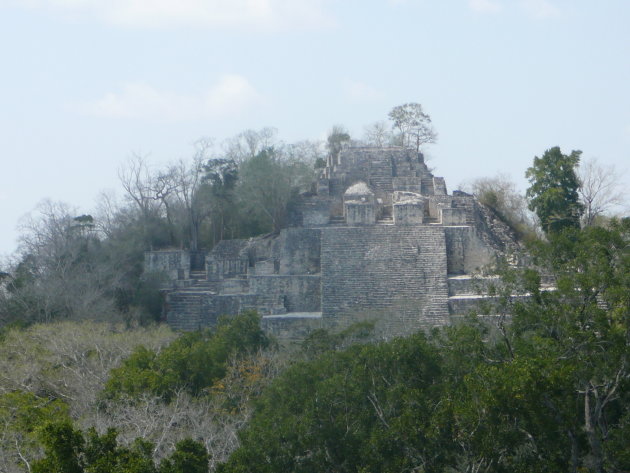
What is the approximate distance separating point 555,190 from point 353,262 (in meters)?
5.20

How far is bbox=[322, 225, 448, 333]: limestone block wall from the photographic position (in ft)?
70.5

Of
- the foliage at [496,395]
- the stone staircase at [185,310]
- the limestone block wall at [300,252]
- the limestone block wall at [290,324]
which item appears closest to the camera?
the foliage at [496,395]

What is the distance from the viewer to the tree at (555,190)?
919 inches

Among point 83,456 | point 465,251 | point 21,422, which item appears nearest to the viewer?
point 83,456

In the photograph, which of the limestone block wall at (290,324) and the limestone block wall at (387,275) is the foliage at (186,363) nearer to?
the limestone block wall at (290,324)

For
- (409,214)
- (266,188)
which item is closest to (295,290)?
(409,214)

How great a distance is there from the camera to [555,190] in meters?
23.4

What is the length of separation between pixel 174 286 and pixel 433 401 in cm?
1372

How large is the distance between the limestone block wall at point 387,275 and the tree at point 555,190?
8.64 feet

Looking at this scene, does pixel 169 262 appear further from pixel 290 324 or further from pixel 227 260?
pixel 290 324

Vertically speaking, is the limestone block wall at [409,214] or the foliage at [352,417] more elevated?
the limestone block wall at [409,214]

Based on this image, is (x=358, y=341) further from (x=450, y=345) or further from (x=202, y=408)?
(x=450, y=345)

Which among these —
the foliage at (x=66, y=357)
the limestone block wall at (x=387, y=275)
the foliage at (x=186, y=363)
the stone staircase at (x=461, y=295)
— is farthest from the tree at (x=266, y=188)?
the foliage at (x=186, y=363)

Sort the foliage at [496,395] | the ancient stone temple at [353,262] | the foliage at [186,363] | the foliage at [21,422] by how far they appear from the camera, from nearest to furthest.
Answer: the foliage at [496,395] < the foliage at [21,422] < the foliage at [186,363] < the ancient stone temple at [353,262]
